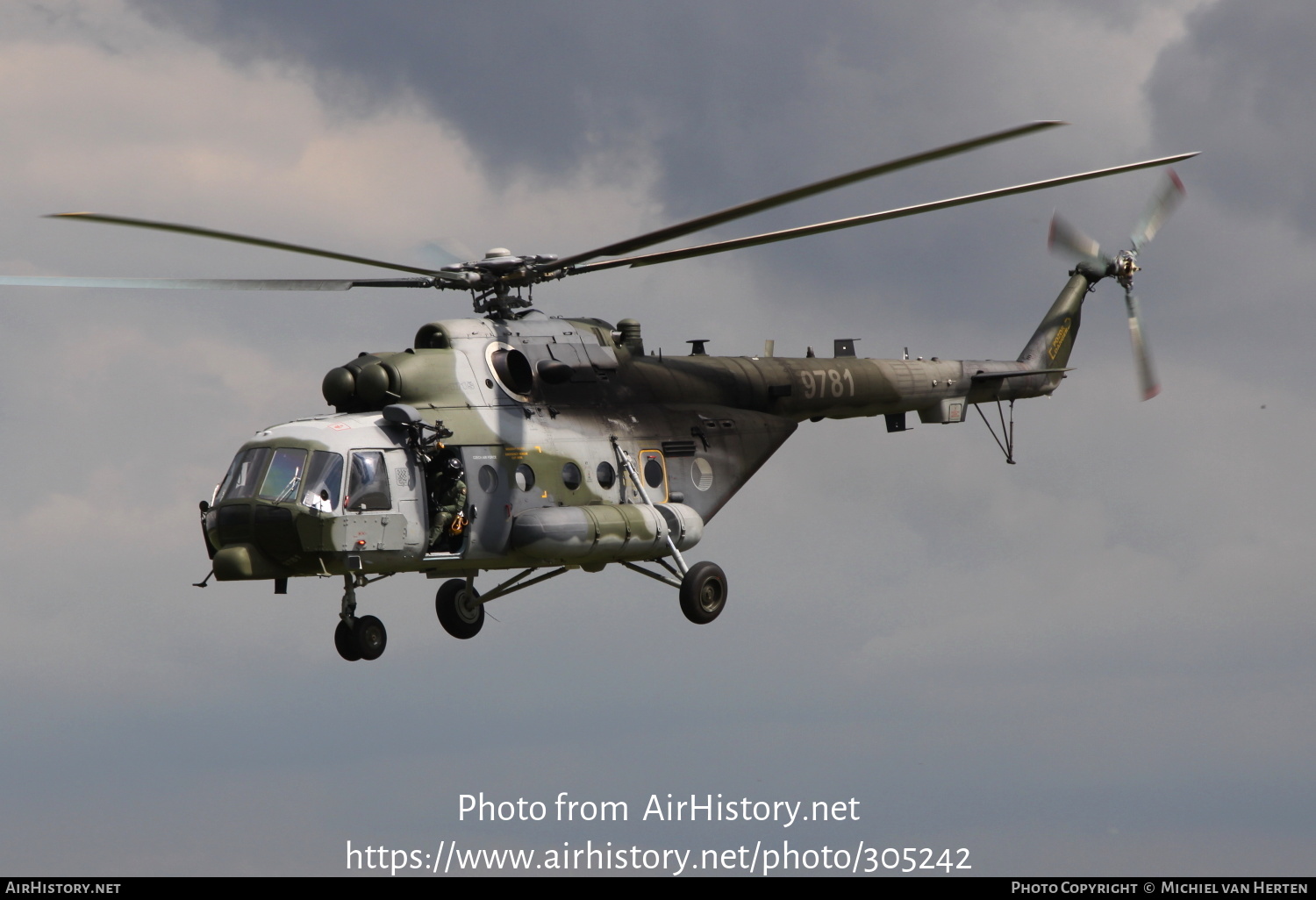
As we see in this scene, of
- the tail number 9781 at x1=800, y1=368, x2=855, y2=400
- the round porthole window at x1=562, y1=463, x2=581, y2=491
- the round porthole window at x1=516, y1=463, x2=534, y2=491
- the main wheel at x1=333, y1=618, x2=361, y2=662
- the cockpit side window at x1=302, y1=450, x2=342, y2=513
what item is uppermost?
the tail number 9781 at x1=800, y1=368, x2=855, y2=400

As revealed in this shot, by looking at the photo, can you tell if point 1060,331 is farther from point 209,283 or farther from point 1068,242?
point 209,283

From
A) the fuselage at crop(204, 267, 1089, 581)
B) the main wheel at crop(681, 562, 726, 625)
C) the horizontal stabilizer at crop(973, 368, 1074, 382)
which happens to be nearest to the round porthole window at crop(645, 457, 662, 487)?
the fuselage at crop(204, 267, 1089, 581)

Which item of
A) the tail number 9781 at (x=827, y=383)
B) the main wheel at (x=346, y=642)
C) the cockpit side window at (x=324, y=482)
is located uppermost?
the tail number 9781 at (x=827, y=383)

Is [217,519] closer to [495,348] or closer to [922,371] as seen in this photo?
[495,348]

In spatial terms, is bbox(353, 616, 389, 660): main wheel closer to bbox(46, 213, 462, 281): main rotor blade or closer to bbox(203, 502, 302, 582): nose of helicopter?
bbox(203, 502, 302, 582): nose of helicopter

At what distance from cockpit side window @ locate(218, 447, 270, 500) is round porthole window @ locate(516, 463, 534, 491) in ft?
11.4

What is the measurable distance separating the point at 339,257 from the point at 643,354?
5.44 m

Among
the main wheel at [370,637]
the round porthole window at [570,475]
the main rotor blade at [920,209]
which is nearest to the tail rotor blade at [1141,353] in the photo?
the main rotor blade at [920,209]

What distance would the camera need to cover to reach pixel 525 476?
2044cm

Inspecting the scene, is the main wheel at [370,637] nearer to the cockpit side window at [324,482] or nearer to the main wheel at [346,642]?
the main wheel at [346,642]

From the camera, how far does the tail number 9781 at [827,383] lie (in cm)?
2509

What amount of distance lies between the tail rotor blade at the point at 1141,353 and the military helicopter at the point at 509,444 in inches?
228

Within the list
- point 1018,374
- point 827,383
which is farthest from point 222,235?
point 1018,374

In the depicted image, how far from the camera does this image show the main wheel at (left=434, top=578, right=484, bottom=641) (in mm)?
22969
